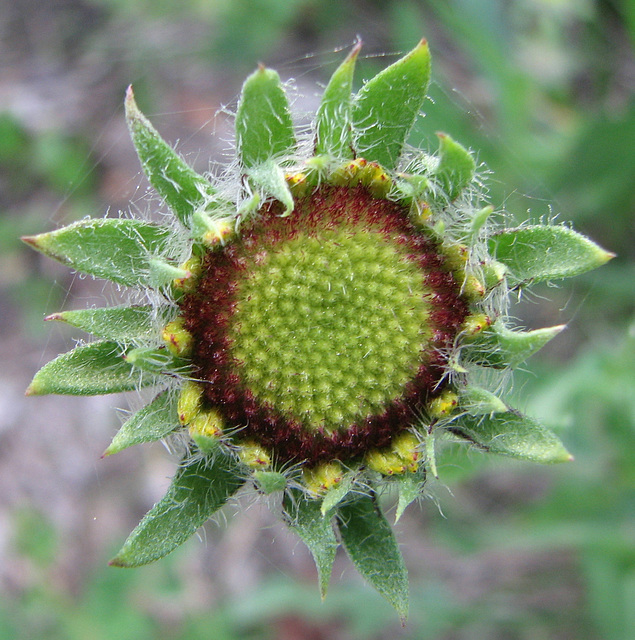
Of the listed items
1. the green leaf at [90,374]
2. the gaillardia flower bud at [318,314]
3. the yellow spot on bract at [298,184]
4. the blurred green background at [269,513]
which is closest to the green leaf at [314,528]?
the gaillardia flower bud at [318,314]

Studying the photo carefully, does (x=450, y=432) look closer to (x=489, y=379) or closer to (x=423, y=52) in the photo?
(x=489, y=379)

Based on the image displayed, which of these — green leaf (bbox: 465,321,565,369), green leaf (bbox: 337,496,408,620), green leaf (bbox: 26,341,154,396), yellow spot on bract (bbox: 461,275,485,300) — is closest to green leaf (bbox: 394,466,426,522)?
green leaf (bbox: 337,496,408,620)

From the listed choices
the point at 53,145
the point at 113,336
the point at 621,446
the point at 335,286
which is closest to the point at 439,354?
the point at 335,286

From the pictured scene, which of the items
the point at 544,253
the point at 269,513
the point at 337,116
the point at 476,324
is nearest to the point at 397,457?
the point at 476,324

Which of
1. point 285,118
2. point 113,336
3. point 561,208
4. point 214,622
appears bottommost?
point 214,622

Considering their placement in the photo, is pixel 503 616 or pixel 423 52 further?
pixel 503 616

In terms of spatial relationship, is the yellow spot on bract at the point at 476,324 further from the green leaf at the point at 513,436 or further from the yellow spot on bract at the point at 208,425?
the yellow spot on bract at the point at 208,425

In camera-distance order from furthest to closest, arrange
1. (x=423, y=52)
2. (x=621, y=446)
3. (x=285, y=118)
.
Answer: (x=621, y=446)
(x=285, y=118)
(x=423, y=52)

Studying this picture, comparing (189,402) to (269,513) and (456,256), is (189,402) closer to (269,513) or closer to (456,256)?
(456,256)
